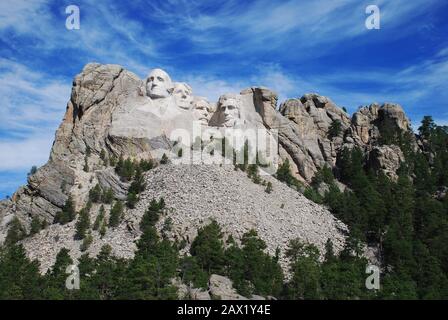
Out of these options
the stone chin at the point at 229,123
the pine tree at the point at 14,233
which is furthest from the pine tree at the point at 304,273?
the pine tree at the point at 14,233

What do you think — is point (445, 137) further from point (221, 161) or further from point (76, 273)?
point (76, 273)

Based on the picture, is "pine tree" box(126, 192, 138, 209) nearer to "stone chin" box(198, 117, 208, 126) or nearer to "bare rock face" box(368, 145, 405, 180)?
"stone chin" box(198, 117, 208, 126)

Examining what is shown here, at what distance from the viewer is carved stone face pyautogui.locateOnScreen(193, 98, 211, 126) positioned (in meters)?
79.1

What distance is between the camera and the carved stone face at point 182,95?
78.6m

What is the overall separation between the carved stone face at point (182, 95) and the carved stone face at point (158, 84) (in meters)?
0.68

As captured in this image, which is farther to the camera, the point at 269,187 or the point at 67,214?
the point at 269,187

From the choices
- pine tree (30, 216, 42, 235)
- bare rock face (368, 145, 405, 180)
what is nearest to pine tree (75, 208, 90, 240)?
pine tree (30, 216, 42, 235)

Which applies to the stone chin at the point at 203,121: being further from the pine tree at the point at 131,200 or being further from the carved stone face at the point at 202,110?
the pine tree at the point at 131,200

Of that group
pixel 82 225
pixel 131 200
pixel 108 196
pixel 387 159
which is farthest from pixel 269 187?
pixel 82 225

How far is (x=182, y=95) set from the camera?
7906cm

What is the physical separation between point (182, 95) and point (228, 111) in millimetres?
5138

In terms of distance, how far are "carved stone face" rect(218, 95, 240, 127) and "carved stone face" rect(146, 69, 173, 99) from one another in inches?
231

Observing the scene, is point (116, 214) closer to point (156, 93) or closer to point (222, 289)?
point (222, 289)
